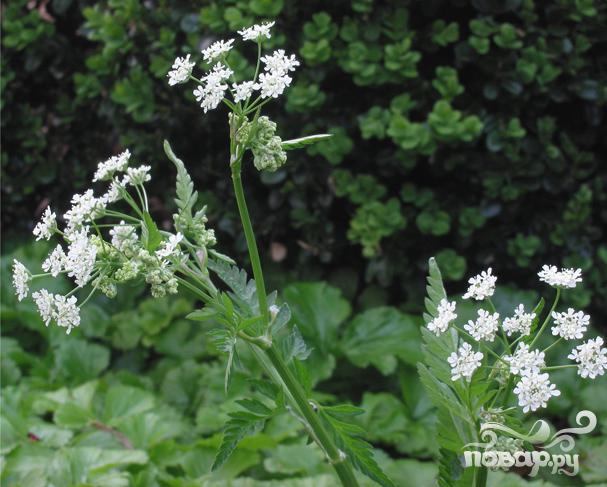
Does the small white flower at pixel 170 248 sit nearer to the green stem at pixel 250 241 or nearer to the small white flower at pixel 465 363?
the green stem at pixel 250 241

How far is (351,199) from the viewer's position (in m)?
3.35

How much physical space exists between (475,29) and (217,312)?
2.12 m

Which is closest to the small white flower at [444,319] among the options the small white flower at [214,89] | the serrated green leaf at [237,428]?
the serrated green leaf at [237,428]

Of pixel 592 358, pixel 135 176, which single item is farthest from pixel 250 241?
pixel 592 358

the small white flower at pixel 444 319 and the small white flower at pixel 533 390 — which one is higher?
the small white flower at pixel 444 319

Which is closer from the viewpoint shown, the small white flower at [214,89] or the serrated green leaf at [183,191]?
the small white flower at [214,89]

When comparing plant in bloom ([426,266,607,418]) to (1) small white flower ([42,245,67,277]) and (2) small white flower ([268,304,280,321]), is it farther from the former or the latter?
(1) small white flower ([42,245,67,277])

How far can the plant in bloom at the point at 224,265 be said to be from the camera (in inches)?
52.4

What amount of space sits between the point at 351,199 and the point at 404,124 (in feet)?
1.32

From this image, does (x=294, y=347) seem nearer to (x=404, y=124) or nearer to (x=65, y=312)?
(x=65, y=312)

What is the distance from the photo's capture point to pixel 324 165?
Result: 3.43m

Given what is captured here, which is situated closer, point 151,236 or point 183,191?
point 151,236

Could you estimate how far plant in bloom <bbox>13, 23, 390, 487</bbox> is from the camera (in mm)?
1331

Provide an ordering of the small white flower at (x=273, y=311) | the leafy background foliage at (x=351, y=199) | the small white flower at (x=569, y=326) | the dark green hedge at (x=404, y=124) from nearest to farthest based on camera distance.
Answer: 1. the small white flower at (x=569, y=326)
2. the small white flower at (x=273, y=311)
3. the leafy background foliage at (x=351, y=199)
4. the dark green hedge at (x=404, y=124)
